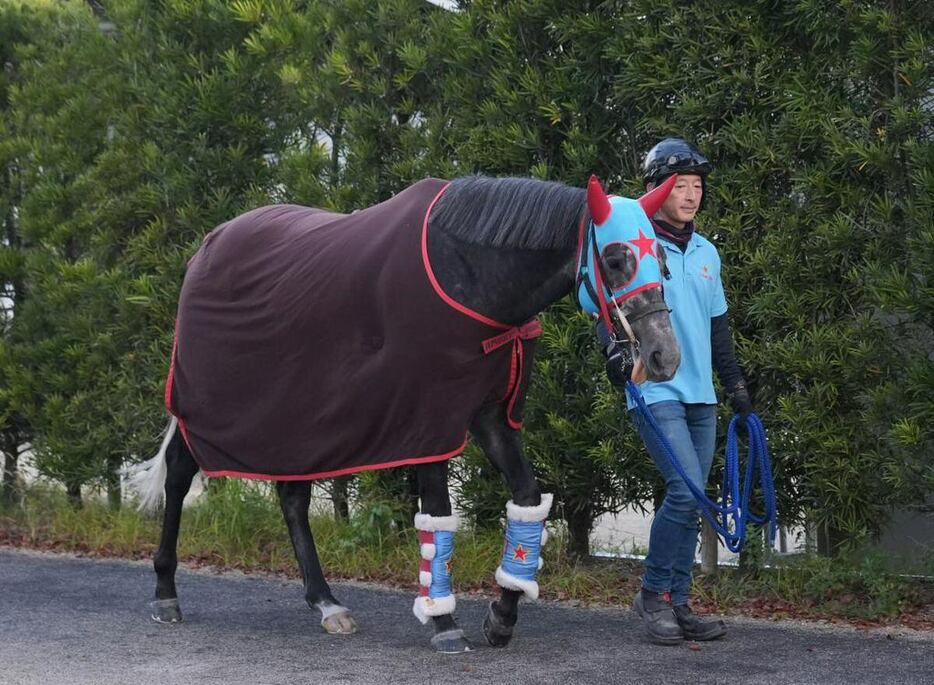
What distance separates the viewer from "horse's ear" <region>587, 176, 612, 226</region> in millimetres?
4855

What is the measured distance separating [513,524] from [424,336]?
0.85 m

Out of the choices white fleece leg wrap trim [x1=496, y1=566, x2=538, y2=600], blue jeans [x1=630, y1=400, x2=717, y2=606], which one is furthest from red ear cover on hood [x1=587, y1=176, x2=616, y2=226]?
white fleece leg wrap trim [x1=496, y1=566, x2=538, y2=600]

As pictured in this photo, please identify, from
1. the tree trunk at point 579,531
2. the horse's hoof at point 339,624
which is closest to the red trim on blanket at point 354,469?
the horse's hoof at point 339,624

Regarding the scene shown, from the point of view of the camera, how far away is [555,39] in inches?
266

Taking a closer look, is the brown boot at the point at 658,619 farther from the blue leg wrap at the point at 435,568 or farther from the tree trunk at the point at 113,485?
the tree trunk at the point at 113,485

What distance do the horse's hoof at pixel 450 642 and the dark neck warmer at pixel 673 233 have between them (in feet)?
5.92

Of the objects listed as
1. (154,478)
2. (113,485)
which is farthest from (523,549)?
(113,485)

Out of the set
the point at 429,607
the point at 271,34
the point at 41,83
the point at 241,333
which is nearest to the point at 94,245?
the point at 41,83

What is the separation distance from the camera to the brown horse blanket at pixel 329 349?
17.1 ft

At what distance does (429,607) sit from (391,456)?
613 millimetres

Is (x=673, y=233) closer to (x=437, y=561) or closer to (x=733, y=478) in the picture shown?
(x=733, y=478)

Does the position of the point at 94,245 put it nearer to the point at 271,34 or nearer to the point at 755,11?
the point at 271,34

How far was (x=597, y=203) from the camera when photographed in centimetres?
488

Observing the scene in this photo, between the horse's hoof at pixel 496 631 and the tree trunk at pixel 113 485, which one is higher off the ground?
the tree trunk at pixel 113 485
